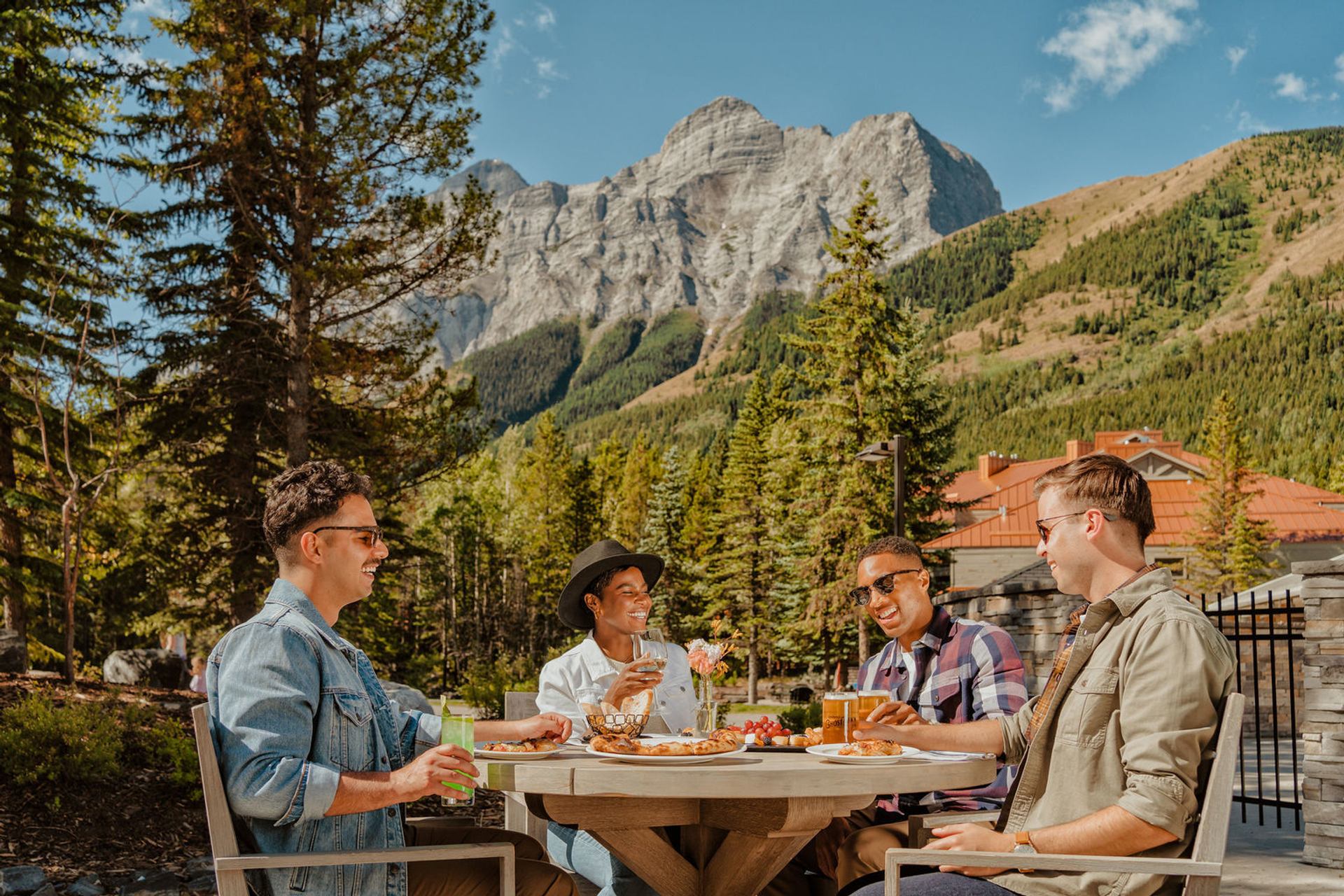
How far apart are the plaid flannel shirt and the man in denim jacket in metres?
1.54

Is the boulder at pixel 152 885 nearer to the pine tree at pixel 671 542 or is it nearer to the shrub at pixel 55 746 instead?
the shrub at pixel 55 746

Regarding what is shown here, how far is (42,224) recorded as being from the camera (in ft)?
45.9

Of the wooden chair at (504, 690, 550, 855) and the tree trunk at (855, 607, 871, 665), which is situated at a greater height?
the wooden chair at (504, 690, 550, 855)

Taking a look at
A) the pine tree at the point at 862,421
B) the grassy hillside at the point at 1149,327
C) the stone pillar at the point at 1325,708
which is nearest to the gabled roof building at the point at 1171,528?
the pine tree at the point at 862,421

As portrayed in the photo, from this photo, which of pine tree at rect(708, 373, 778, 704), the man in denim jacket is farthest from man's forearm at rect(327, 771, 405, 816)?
pine tree at rect(708, 373, 778, 704)

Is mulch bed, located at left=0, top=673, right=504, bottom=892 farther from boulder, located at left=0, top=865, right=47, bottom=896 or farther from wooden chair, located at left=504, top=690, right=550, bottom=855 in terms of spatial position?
wooden chair, located at left=504, top=690, right=550, bottom=855

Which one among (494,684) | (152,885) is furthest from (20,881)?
(494,684)

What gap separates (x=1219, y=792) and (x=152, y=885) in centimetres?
Result: 639

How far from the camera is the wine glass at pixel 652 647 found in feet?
11.2

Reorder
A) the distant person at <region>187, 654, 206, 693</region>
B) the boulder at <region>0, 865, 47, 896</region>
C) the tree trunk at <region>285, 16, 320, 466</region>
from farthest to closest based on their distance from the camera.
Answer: the distant person at <region>187, 654, 206, 693</region>, the tree trunk at <region>285, 16, 320, 466</region>, the boulder at <region>0, 865, 47, 896</region>

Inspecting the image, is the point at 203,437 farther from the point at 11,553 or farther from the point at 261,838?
the point at 261,838

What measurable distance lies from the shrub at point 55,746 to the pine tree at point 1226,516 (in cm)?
3546

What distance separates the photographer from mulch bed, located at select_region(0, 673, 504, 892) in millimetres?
6805

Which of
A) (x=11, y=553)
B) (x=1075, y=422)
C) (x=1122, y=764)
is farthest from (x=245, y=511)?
(x=1075, y=422)
